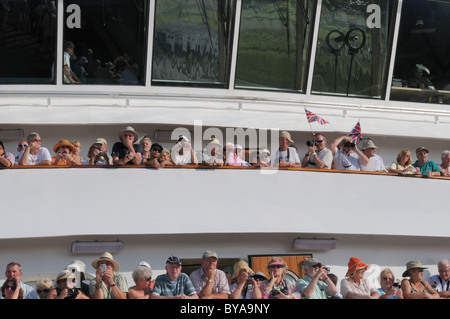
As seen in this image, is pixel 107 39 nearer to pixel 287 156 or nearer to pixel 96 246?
pixel 287 156

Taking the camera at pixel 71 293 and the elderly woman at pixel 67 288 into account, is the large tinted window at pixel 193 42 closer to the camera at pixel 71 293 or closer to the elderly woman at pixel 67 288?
the elderly woman at pixel 67 288

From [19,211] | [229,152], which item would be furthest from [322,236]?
[19,211]

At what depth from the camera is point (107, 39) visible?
15.6 m

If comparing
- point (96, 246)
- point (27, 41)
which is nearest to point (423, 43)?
point (27, 41)

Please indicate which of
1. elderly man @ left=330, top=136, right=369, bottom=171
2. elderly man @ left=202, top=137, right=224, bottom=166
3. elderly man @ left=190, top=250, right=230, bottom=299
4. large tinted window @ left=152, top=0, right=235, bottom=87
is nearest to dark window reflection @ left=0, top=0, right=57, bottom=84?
large tinted window @ left=152, top=0, right=235, bottom=87

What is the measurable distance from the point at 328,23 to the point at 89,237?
5.78 m

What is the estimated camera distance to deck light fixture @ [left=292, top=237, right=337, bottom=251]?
13508 mm

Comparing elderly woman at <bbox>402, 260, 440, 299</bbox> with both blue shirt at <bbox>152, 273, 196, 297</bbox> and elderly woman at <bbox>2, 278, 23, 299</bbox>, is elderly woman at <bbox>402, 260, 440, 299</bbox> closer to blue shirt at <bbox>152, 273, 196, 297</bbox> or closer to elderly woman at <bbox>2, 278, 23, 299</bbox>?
blue shirt at <bbox>152, 273, 196, 297</bbox>

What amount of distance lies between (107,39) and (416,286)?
6476 millimetres

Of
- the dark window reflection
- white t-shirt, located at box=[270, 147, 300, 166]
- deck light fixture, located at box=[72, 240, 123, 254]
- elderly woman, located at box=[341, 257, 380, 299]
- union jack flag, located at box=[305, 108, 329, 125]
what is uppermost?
the dark window reflection

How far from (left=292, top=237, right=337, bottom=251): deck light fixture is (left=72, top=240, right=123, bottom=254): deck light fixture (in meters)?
2.33

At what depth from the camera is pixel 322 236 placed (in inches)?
537

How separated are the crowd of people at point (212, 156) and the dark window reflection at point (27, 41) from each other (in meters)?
2.06

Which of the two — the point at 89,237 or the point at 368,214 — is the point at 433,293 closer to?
the point at 368,214
